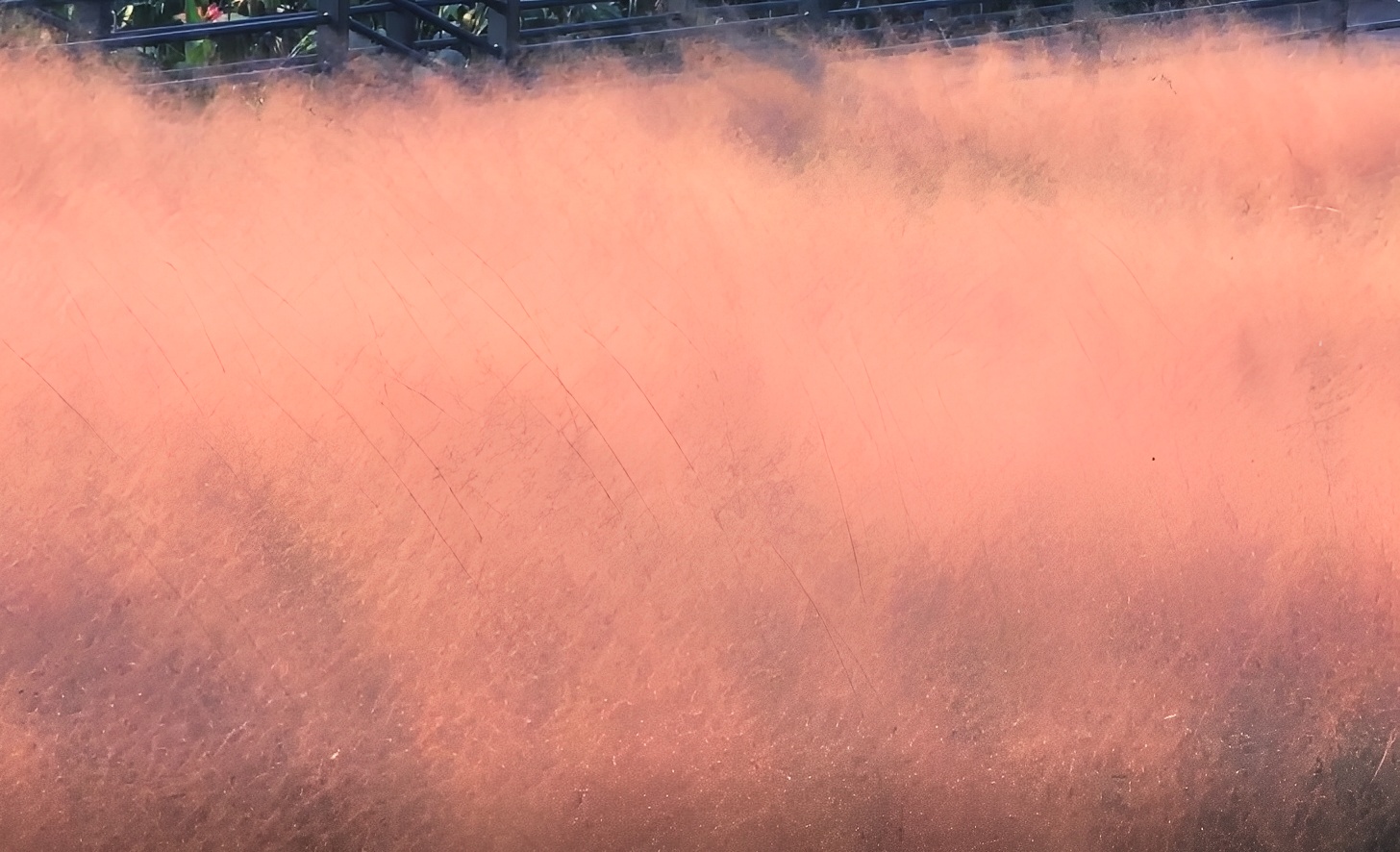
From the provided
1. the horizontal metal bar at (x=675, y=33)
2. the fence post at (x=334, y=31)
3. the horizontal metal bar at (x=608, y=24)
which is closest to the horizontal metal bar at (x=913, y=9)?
the horizontal metal bar at (x=675, y=33)

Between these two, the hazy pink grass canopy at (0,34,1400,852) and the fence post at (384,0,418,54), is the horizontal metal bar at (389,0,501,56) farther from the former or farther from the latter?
the hazy pink grass canopy at (0,34,1400,852)

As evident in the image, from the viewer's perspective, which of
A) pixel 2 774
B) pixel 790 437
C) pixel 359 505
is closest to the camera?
pixel 2 774

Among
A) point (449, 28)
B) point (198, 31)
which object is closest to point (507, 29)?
point (449, 28)

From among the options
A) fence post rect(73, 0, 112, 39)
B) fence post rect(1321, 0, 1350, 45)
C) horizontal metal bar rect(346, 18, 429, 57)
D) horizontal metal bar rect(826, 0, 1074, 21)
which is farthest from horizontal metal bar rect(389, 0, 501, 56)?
fence post rect(1321, 0, 1350, 45)

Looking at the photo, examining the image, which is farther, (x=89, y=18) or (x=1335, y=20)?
(x=1335, y=20)

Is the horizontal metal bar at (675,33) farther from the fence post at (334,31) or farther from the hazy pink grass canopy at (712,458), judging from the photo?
the fence post at (334,31)

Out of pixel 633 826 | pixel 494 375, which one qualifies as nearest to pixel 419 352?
pixel 494 375

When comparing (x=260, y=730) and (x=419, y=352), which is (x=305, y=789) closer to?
(x=260, y=730)

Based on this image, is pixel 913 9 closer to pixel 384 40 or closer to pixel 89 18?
pixel 384 40
